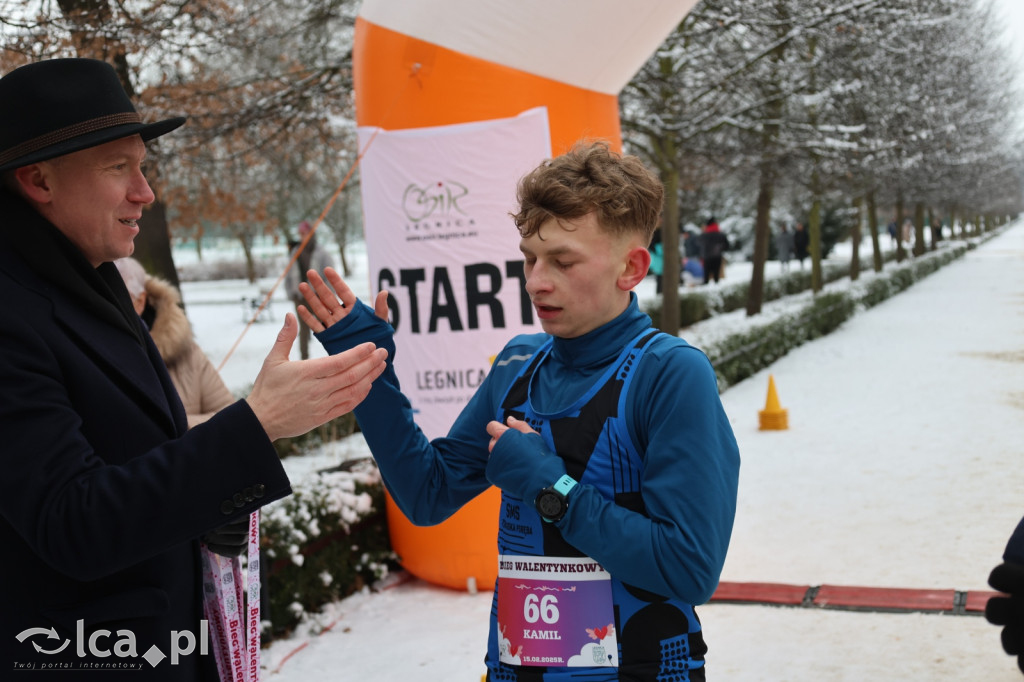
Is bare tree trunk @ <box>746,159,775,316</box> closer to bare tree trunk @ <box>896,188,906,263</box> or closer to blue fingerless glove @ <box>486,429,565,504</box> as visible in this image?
bare tree trunk @ <box>896,188,906,263</box>

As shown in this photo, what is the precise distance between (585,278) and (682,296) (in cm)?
1587

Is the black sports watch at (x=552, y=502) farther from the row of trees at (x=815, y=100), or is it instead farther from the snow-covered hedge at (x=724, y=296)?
the snow-covered hedge at (x=724, y=296)

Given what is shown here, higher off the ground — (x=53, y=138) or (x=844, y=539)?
(x=53, y=138)

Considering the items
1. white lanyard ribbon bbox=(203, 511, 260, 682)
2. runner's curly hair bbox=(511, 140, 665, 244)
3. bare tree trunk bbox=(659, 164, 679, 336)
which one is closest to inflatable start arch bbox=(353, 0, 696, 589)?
runner's curly hair bbox=(511, 140, 665, 244)

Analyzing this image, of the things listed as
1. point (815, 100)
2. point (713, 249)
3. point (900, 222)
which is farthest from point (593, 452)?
point (900, 222)

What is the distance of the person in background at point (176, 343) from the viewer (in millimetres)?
3867

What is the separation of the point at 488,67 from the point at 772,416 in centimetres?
544

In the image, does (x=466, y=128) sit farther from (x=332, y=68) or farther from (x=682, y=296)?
(x=682, y=296)

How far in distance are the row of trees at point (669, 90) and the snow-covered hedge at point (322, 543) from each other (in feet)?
8.53

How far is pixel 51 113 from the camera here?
5.45 ft

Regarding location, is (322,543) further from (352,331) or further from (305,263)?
(305,263)

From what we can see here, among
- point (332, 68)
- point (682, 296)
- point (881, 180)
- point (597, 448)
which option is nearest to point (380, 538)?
point (597, 448)

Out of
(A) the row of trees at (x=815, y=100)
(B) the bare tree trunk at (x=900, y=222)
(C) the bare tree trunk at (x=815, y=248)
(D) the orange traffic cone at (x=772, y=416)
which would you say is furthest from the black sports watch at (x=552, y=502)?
(B) the bare tree trunk at (x=900, y=222)

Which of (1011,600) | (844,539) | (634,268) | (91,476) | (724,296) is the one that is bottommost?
(844,539)
